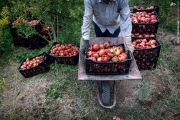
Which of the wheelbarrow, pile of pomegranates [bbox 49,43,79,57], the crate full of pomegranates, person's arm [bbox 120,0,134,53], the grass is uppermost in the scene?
person's arm [bbox 120,0,134,53]

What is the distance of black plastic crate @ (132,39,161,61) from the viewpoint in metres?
4.26

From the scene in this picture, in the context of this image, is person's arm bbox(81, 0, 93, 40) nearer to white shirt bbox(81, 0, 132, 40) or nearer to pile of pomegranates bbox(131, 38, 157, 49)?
white shirt bbox(81, 0, 132, 40)

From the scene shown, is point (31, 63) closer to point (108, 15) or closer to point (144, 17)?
point (108, 15)

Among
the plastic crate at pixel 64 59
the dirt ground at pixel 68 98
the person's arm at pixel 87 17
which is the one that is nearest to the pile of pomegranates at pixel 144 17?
the dirt ground at pixel 68 98

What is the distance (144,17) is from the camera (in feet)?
16.5

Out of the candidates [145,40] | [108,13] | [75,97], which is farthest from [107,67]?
[145,40]

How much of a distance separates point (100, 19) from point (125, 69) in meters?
1.22

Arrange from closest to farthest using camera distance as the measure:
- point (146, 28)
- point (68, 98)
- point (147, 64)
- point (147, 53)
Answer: point (68, 98) → point (147, 53) → point (147, 64) → point (146, 28)

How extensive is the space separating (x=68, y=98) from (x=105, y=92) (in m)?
0.90

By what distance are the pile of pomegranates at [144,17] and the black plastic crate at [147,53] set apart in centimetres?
83

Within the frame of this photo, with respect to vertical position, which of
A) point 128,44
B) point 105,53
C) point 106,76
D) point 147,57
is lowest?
point 147,57

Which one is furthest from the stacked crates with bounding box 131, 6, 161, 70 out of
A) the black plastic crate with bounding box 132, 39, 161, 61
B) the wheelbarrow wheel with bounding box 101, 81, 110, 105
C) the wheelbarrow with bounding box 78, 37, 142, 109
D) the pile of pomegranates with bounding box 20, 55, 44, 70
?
the pile of pomegranates with bounding box 20, 55, 44, 70

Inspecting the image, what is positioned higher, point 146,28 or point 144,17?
point 144,17

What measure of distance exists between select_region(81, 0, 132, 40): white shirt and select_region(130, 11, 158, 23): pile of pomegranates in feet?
4.71
